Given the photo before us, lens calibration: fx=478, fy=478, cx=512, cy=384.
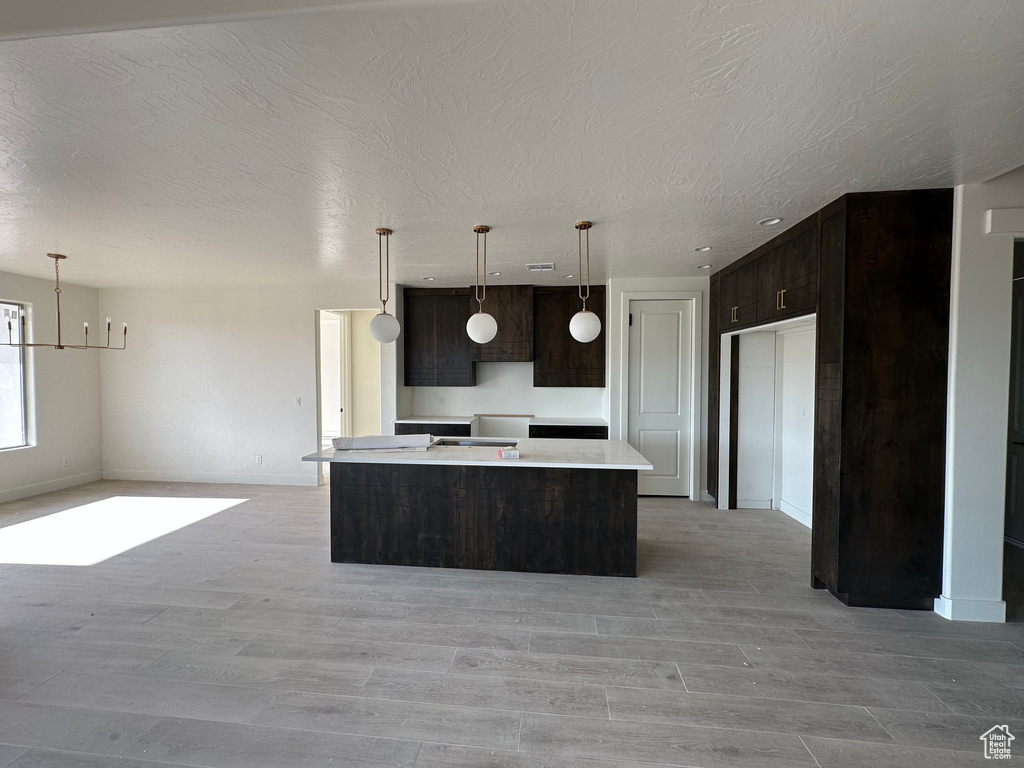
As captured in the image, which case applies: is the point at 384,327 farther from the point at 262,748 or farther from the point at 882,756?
the point at 882,756

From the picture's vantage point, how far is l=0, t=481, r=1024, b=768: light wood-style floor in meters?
1.78

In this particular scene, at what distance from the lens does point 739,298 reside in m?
4.31

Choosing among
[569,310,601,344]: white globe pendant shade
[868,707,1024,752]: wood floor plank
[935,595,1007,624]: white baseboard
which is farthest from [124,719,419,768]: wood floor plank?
[935,595,1007,624]: white baseboard

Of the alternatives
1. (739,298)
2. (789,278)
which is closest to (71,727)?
(789,278)

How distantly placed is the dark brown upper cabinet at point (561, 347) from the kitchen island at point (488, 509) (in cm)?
226

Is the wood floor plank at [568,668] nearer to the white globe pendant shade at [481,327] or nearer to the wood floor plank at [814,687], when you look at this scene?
the wood floor plank at [814,687]

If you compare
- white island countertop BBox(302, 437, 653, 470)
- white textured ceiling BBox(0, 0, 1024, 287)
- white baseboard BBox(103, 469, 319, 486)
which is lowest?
white baseboard BBox(103, 469, 319, 486)

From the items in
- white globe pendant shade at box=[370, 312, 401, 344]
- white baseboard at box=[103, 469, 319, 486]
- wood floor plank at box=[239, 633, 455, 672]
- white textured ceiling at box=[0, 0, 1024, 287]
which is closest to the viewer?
white textured ceiling at box=[0, 0, 1024, 287]

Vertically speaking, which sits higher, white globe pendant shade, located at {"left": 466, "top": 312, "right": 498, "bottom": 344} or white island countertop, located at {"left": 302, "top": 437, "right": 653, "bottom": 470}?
white globe pendant shade, located at {"left": 466, "top": 312, "right": 498, "bottom": 344}

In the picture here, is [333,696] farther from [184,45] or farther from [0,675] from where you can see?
[184,45]

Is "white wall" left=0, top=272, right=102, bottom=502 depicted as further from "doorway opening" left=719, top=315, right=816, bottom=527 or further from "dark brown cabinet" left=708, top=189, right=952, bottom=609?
"dark brown cabinet" left=708, top=189, right=952, bottom=609

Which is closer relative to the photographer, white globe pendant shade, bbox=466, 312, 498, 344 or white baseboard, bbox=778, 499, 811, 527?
white globe pendant shade, bbox=466, 312, 498, 344

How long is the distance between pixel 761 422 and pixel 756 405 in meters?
0.18

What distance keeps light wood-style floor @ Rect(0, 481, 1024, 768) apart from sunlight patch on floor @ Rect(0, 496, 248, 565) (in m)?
0.36
